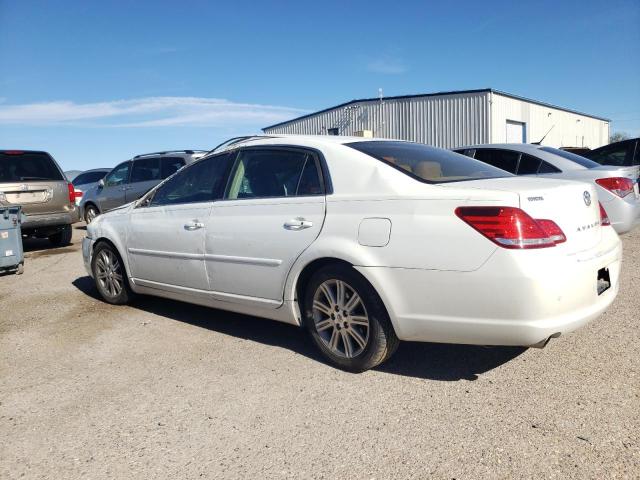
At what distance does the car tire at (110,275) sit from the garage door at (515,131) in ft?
78.0

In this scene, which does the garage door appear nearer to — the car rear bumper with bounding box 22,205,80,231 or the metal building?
the metal building

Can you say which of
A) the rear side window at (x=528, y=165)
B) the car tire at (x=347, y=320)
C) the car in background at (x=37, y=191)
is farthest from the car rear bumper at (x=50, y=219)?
the rear side window at (x=528, y=165)

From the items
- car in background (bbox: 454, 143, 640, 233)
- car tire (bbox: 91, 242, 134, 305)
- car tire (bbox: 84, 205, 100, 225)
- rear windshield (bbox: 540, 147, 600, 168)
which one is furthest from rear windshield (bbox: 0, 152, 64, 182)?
rear windshield (bbox: 540, 147, 600, 168)

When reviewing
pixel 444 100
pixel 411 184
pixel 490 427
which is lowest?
pixel 490 427

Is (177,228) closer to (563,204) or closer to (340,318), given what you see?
(340,318)

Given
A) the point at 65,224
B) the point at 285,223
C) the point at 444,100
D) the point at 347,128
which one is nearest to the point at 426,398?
the point at 285,223

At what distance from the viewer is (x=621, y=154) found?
9945 millimetres

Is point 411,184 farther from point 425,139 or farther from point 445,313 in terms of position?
point 425,139

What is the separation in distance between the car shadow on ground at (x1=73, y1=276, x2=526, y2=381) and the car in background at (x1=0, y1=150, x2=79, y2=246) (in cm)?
508

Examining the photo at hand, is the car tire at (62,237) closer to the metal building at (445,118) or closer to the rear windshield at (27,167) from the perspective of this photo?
the rear windshield at (27,167)

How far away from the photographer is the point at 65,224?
382 inches

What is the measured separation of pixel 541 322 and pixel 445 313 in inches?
19.7

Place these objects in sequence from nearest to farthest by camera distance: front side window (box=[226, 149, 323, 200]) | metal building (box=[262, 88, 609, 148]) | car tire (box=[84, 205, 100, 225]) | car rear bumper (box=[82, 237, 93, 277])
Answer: front side window (box=[226, 149, 323, 200]), car rear bumper (box=[82, 237, 93, 277]), car tire (box=[84, 205, 100, 225]), metal building (box=[262, 88, 609, 148])

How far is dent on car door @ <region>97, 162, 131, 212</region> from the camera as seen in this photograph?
12.1m
